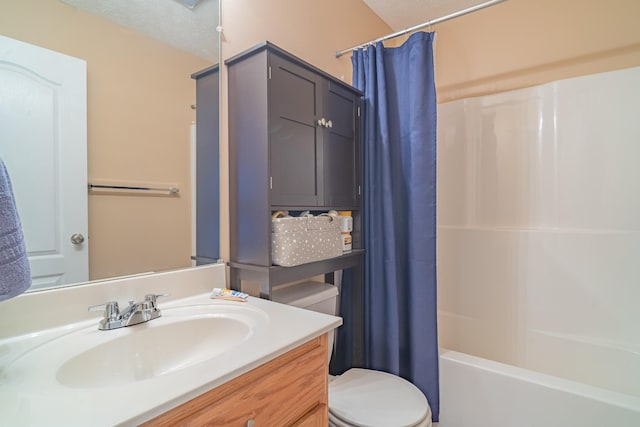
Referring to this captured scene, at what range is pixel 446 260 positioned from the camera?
2066 mm

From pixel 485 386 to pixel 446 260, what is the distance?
2.73ft

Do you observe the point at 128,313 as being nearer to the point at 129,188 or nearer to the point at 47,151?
the point at 129,188

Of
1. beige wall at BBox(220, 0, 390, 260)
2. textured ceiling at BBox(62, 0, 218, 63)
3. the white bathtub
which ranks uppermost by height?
beige wall at BBox(220, 0, 390, 260)

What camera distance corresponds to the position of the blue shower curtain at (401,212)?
1.44m

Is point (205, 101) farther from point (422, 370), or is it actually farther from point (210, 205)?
point (422, 370)

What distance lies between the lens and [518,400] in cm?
131

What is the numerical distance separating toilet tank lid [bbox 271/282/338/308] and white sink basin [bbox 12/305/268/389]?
0.94 ft

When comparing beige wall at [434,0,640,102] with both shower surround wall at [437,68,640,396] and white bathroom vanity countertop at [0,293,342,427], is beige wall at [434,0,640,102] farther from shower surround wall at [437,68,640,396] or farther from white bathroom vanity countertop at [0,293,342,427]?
white bathroom vanity countertop at [0,293,342,427]

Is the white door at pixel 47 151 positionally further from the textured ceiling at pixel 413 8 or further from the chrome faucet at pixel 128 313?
the textured ceiling at pixel 413 8

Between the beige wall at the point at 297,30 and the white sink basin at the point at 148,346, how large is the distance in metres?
0.32

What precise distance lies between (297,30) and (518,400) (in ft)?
6.48

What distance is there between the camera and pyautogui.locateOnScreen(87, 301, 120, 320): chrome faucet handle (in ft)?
2.75

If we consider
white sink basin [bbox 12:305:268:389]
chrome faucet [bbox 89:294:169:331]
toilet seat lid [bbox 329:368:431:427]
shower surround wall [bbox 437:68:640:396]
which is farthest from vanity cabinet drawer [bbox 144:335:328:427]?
shower surround wall [bbox 437:68:640:396]

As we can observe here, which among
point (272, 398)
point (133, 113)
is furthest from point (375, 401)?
point (133, 113)
